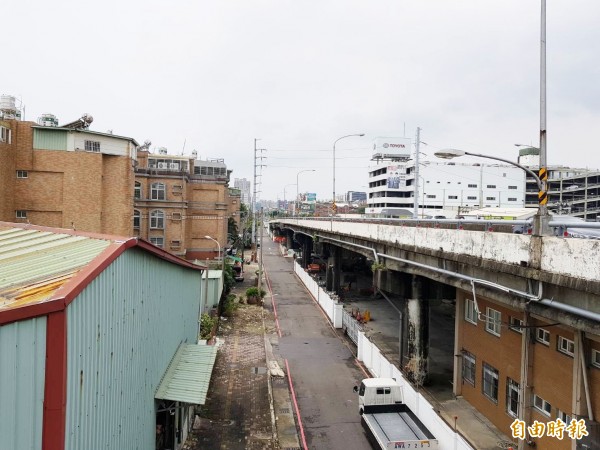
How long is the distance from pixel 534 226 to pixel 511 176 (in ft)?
314

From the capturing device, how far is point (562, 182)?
276 ft

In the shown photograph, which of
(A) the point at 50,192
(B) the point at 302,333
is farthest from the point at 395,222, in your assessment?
(A) the point at 50,192

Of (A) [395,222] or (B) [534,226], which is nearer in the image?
(B) [534,226]

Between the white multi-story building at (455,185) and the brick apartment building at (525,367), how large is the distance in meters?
77.8

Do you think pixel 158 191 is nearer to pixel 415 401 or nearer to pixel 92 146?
pixel 92 146

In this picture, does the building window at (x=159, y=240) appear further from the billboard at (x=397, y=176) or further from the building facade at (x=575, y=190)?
the billboard at (x=397, y=176)

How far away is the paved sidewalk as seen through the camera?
15734mm

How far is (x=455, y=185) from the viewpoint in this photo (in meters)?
97.5

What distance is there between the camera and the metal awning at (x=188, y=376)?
12.4 meters

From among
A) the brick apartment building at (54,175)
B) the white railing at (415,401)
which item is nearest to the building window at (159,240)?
the brick apartment building at (54,175)

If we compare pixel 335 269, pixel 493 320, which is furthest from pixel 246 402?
pixel 335 269

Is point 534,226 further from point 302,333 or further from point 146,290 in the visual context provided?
point 302,333

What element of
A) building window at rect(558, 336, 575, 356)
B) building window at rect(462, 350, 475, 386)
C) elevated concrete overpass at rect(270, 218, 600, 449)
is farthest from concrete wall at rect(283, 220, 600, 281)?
building window at rect(462, 350, 475, 386)

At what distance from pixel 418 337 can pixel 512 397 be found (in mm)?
4964
